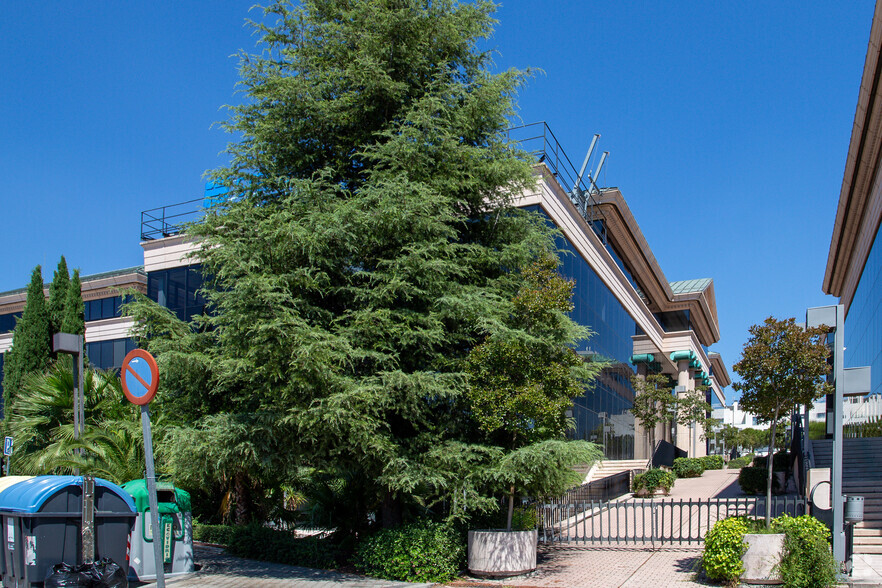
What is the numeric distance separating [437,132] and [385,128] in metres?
1.17

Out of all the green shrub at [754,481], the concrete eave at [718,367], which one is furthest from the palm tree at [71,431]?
the concrete eave at [718,367]

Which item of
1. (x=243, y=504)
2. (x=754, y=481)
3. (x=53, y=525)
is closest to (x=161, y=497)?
(x=53, y=525)

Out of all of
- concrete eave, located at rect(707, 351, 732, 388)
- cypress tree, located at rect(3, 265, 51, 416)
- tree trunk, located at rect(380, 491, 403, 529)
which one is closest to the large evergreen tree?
tree trunk, located at rect(380, 491, 403, 529)

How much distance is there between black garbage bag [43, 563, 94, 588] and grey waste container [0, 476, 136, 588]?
1068mm

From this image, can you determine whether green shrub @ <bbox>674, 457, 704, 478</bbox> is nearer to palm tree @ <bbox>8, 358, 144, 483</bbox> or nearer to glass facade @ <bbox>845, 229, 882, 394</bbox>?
glass facade @ <bbox>845, 229, 882, 394</bbox>

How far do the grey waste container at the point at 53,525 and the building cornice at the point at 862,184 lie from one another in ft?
73.0

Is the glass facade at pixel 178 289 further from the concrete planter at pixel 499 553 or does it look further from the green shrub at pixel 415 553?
the concrete planter at pixel 499 553

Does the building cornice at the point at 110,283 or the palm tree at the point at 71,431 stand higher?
the building cornice at the point at 110,283

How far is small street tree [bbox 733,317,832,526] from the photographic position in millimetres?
12883

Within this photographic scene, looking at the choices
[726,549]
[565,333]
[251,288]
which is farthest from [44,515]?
[726,549]

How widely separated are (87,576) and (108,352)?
82.7 ft

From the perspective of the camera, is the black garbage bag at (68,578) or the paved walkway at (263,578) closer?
the black garbage bag at (68,578)

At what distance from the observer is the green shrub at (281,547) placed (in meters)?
13.3

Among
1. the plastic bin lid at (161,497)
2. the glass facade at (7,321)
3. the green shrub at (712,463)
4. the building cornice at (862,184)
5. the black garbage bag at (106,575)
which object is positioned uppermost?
the building cornice at (862,184)
